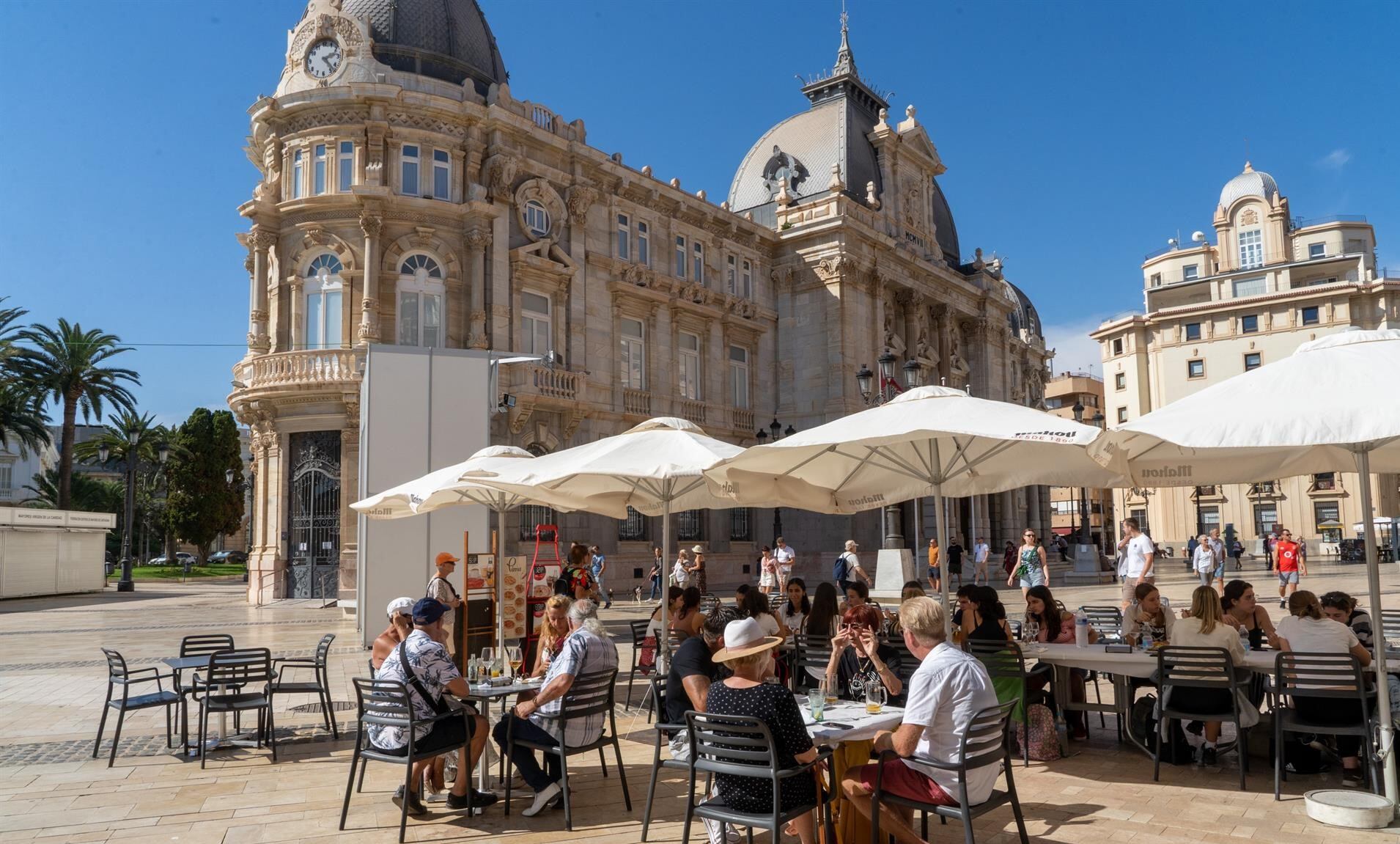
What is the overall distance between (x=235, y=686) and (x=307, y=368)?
17.5 m

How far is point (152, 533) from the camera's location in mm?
72562

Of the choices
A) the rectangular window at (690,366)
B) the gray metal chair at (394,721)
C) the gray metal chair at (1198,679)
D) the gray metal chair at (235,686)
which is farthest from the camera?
the rectangular window at (690,366)

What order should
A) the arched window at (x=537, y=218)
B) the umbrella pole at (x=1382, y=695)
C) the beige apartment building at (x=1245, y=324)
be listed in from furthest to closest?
the beige apartment building at (x=1245, y=324) < the arched window at (x=537, y=218) < the umbrella pole at (x=1382, y=695)

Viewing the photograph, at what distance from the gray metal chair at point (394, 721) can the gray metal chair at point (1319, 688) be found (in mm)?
5771

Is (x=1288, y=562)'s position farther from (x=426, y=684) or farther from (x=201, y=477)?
(x=201, y=477)

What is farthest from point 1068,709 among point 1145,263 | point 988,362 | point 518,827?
point 1145,263

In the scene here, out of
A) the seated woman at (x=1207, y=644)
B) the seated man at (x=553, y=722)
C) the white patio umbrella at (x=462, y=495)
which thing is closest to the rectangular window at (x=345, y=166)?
the white patio umbrella at (x=462, y=495)

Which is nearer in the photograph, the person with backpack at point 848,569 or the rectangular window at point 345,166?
the person with backpack at point 848,569

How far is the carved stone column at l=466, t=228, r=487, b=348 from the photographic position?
25.6 metres

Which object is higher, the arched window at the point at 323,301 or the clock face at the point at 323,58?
the clock face at the point at 323,58

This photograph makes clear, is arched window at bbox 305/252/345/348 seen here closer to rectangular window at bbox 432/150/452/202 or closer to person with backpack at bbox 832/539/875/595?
rectangular window at bbox 432/150/452/202

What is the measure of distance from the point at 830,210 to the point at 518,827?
31.7m

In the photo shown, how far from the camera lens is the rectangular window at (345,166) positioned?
25.2 meters

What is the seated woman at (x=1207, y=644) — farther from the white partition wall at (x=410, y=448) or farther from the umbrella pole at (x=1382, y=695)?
the white partition wall at (x=410, y=448)
